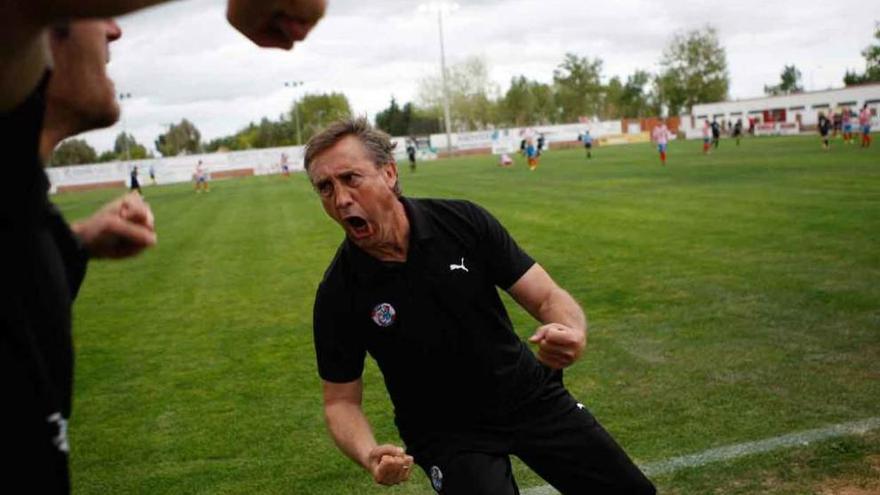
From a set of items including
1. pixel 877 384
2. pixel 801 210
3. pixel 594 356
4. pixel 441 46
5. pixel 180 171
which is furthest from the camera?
pixel 441 46

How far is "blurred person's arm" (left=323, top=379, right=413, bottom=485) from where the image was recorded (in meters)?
2.85

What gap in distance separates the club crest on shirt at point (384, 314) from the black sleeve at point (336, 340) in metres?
0.12

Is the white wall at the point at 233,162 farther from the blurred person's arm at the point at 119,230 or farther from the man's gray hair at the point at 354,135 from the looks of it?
the blurred person's arm at the point at 119,230

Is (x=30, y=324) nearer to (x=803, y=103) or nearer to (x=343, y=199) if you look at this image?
(x=343, y=199)

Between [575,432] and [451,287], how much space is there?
2.65ft

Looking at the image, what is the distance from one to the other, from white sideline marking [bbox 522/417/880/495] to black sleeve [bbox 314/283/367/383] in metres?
2.24

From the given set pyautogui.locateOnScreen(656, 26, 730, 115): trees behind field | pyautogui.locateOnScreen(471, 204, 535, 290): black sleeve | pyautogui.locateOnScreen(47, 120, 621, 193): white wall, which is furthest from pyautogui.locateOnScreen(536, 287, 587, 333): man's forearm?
pyautogui.locateOnScreen(656, 26, 730, 115): trees behind field

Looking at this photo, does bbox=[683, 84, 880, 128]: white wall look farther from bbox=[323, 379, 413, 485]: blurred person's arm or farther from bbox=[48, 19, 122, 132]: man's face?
bbox=[48, 19, 122, 132]: man's face

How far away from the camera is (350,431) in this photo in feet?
11.2

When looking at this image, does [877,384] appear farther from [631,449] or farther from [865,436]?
[631,449]

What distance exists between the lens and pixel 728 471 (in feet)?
17.5

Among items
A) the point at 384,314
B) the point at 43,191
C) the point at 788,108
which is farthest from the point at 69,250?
the point at 788,108

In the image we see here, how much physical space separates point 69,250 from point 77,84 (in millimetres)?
305

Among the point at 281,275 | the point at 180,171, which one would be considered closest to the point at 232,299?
the point at 281,275
